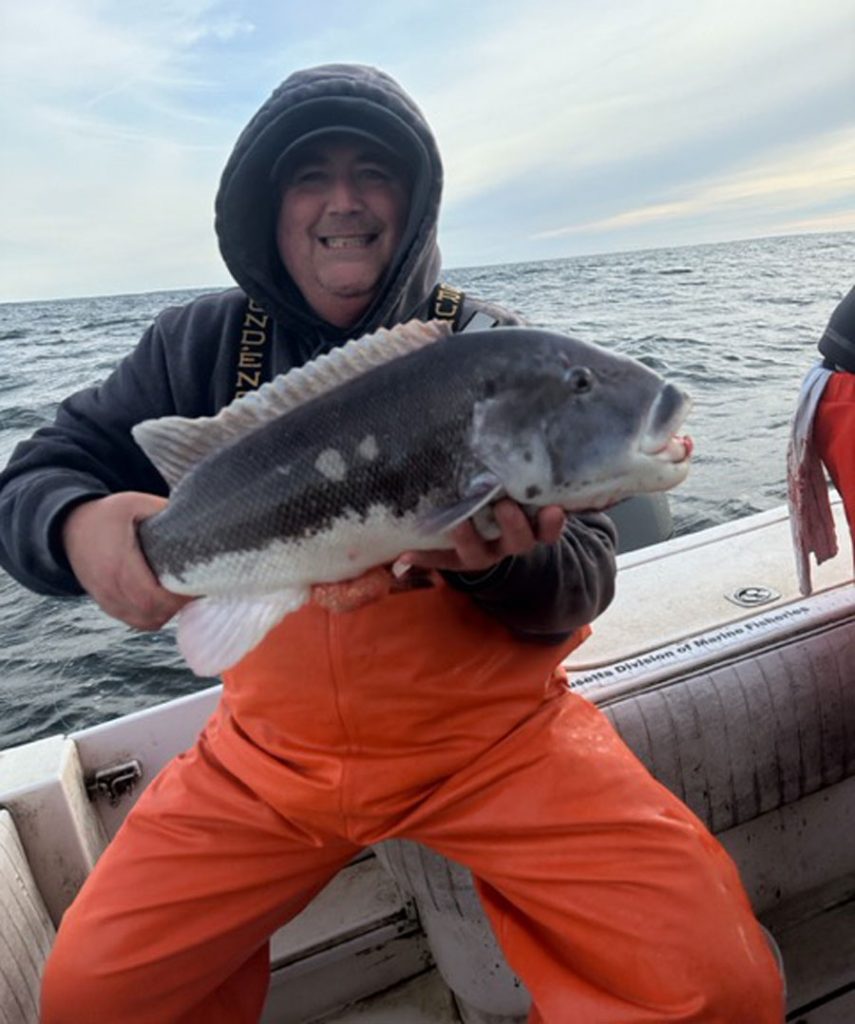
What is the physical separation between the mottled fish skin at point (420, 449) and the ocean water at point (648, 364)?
4.24 metres

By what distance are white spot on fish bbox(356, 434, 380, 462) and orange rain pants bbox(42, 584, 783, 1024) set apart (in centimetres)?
54

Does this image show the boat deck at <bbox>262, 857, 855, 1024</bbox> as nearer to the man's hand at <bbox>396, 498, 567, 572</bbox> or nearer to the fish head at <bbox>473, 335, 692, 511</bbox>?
the man's hand at <bbox>396, 498, 567, 572</bbox>

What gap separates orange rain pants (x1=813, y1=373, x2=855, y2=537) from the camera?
9.62 feet

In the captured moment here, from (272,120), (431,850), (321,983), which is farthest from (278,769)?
(272,120)

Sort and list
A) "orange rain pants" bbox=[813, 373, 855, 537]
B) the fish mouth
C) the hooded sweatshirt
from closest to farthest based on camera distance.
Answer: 1. the fish mouth
2. the hooded sweatshirt
3. "orange rain pants" bbox=[813, 373, 855, 537]

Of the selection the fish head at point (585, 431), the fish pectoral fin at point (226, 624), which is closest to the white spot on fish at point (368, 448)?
the fish head at point (585, 431)

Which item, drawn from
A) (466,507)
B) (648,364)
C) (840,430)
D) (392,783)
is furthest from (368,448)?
(648,364)

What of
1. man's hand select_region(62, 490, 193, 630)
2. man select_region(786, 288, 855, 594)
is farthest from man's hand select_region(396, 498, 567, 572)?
man select_region(786, 288, 855, 594)

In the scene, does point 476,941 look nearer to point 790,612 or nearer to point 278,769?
point 278,769

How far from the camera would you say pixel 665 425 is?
1811mm

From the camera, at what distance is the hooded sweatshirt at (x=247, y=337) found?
2.51 m

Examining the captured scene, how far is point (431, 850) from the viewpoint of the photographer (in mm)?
2746

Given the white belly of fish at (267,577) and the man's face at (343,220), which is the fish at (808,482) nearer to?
the man's face at (343,220)

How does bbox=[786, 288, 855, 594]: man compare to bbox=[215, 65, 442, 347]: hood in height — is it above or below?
below
